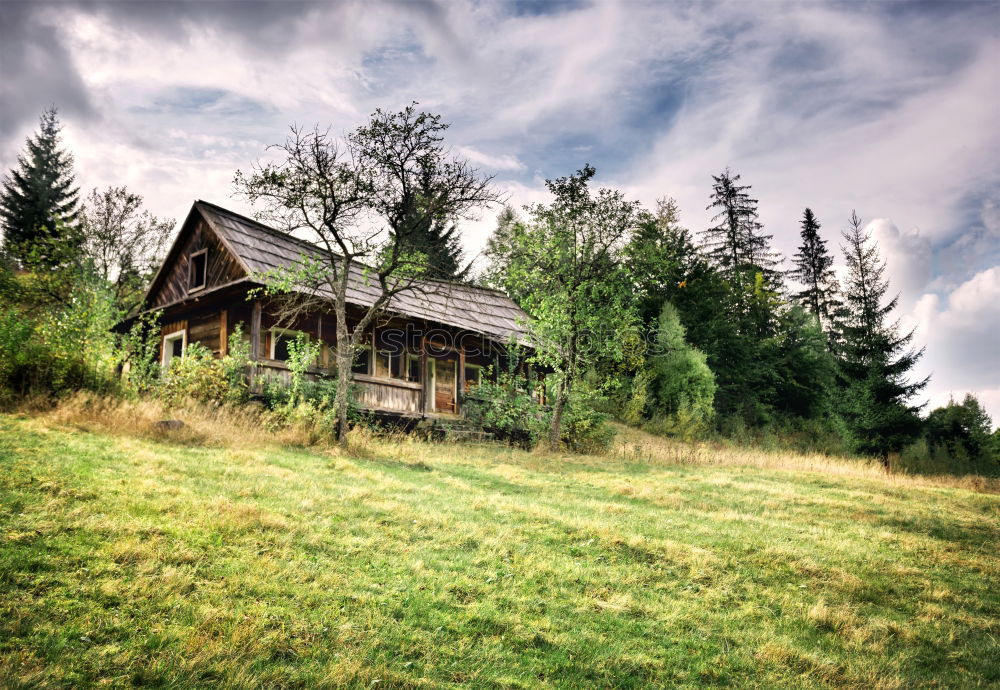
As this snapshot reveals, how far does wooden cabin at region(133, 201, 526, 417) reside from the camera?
17.1 m

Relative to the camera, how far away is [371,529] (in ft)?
21.5

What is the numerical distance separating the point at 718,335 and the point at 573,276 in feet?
60.2

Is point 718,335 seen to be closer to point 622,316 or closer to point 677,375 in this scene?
point 677,375

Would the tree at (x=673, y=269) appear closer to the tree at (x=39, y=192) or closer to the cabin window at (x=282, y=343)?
the cabin window at (x=282, y=343)

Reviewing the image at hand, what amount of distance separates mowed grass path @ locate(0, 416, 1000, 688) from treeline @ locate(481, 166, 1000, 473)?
9.91 meters

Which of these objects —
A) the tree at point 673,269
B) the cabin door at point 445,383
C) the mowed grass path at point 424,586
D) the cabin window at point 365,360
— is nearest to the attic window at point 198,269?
the cabin window at point 365,360

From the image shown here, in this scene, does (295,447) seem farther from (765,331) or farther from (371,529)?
(765,331)

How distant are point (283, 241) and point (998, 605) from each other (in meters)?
19.2

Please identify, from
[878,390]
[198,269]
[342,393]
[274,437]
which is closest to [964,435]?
[878,390]

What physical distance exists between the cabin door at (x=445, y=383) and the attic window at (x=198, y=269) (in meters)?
8.19

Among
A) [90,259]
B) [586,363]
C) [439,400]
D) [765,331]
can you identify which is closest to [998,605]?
[586,363]

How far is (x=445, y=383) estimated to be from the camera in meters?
23.1

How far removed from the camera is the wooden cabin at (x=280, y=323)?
17.1m

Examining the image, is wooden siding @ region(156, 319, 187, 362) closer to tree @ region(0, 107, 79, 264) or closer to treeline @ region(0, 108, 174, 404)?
treeline @ region(0, 108, 174, 404)
